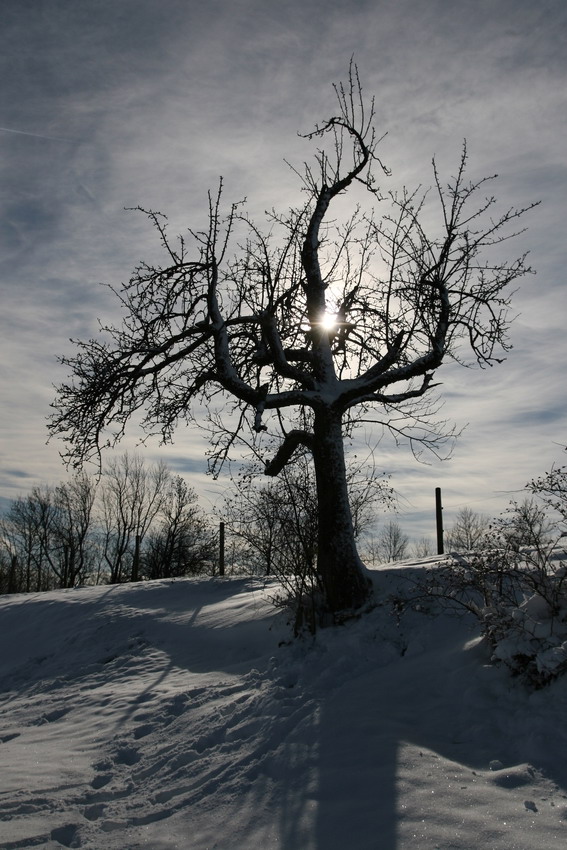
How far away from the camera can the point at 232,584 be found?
1299 centimetres

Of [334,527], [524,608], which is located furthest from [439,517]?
[524,608]

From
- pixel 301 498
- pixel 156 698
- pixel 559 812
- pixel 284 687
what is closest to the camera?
pixel 559 812

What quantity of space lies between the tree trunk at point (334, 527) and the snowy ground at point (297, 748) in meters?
0.47

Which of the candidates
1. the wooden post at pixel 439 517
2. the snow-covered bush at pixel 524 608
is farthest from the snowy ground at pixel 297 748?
the wooden post at pixel 439 517

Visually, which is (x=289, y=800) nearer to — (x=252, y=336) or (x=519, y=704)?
(x=519, y=704)

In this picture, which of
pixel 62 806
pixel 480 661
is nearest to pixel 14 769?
pixel 62 806

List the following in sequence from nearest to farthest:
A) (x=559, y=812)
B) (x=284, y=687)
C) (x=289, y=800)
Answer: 1. (x=559, y=812)
2. (x=289, y=800)
3. (x=284, y=687)

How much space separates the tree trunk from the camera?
323 inches

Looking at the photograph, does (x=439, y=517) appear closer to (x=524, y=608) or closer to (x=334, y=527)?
(x=334, y=527)

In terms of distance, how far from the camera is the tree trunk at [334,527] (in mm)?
8195

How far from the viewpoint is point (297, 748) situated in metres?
4.78

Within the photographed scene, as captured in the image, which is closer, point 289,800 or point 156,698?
point 289,800

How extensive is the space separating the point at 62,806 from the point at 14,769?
1.21m

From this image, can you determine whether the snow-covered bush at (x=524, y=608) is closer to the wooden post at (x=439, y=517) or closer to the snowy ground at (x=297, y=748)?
the snowy ground at (x=297, y=748)
